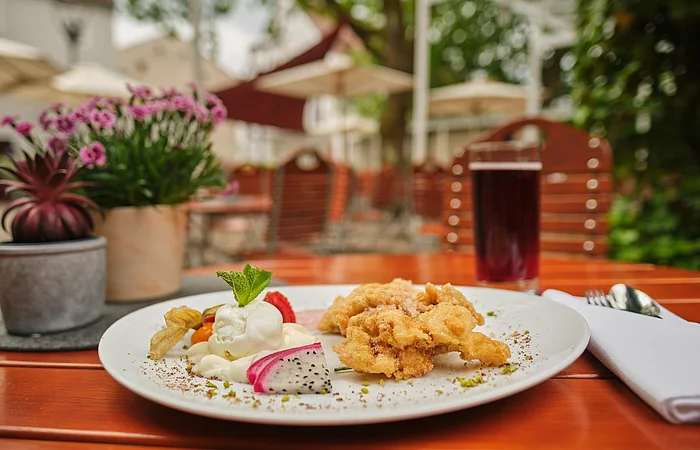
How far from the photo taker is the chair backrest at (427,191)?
5.15 m

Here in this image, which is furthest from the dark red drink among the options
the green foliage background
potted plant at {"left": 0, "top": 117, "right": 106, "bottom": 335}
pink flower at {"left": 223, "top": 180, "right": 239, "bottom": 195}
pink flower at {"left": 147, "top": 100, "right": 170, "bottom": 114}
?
the green foliage background

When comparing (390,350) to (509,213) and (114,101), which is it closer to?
(509,213)

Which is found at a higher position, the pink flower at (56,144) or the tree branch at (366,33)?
the tree branch at (366,33)

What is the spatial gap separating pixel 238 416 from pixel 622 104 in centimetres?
408

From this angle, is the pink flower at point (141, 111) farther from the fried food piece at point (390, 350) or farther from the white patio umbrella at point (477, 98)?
the white patio umbrella at point (477, 98)

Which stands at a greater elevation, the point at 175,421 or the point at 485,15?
the point at 485,15

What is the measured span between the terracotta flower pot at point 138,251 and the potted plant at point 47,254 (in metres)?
0.12

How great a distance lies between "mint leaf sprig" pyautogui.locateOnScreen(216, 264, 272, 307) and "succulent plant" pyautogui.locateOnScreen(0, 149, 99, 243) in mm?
373

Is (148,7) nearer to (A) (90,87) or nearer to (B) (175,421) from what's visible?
(A) (90,87)

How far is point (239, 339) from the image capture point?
60 cm

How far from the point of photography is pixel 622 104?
381cm

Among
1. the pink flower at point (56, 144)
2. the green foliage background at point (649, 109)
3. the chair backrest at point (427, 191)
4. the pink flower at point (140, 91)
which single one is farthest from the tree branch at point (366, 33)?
the pink flower at point (56, 144)

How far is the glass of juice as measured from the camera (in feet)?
3.68

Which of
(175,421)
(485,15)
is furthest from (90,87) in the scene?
(485,15)
